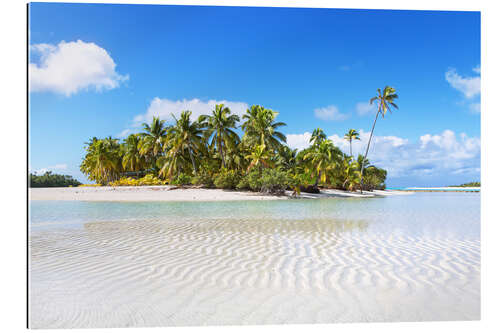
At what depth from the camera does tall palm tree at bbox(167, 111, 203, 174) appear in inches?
1045

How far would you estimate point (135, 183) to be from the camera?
84.1ft

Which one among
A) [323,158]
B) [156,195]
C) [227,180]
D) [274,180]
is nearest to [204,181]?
[227,180]

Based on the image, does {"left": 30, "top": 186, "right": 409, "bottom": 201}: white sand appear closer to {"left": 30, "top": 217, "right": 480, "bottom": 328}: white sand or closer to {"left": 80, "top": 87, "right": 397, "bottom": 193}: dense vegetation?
{"left": 80, "top": 87, "right": 397, "bottom": 193}: dense vegetation

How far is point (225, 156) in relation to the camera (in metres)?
29.4

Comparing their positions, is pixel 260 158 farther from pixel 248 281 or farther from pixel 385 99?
pixel 248 281

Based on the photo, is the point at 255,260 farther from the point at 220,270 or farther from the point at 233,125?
the point at 233,125

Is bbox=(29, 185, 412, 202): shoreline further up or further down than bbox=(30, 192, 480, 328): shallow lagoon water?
further down

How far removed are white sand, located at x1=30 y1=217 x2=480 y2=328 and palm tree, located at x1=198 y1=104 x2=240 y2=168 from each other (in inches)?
861

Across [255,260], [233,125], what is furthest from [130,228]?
[233,125]

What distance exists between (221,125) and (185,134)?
121 inches

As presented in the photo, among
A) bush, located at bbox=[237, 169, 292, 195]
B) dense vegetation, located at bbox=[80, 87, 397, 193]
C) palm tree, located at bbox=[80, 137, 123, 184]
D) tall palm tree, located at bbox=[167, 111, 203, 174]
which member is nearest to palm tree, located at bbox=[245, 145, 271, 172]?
dense vegetation, located at bbox=[80, 87, 397, 193]

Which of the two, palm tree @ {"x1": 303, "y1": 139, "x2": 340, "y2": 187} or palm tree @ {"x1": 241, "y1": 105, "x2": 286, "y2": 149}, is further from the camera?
palm tree @ {"x1": 303, "y1": 139, "x2": 340, "y2": 187}

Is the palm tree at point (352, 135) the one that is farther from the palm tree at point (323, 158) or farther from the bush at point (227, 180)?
the bush at point (227, 180)
